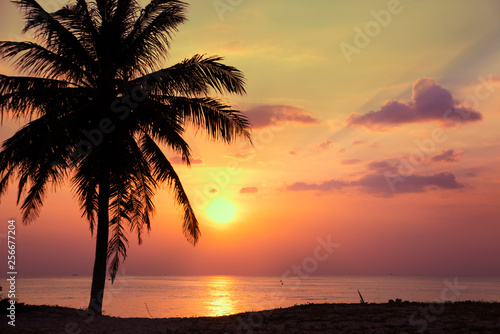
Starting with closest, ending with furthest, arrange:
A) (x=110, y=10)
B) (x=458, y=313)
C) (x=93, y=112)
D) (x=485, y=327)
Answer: (x=485, y=327) < (x=458, y=313) < (x=93, y=112) < (x=110, y=10)

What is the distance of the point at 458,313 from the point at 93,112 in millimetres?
12779

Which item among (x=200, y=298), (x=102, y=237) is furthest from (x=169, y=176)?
(x=200, y=298)

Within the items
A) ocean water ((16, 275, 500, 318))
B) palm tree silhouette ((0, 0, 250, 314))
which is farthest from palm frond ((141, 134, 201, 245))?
ocean water ((16, 275, 500, 318))

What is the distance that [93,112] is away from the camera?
1450 cm

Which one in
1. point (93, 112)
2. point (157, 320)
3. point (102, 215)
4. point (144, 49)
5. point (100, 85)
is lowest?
point (157, 320)

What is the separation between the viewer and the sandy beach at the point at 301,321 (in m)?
11.4

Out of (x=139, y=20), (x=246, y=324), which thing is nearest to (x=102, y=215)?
(x=246, y=324)

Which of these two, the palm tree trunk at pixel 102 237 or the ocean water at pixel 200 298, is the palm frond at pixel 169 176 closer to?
the palm tree trunk at pixel 102 237

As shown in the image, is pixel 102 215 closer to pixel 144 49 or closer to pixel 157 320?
pixel 157 320

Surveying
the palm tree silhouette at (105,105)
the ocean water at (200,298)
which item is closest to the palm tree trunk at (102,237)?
the palm tree silhouette at (105,105)

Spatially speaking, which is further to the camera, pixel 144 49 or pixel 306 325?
pixel 144 49

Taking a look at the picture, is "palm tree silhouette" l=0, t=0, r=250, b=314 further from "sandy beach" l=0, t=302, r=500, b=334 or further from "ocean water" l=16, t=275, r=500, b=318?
"ocean water" l=16, t=275, r=500, b=318

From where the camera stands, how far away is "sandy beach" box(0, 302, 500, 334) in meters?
11.4

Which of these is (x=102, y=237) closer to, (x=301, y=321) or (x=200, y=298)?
(x=301, y=321)
